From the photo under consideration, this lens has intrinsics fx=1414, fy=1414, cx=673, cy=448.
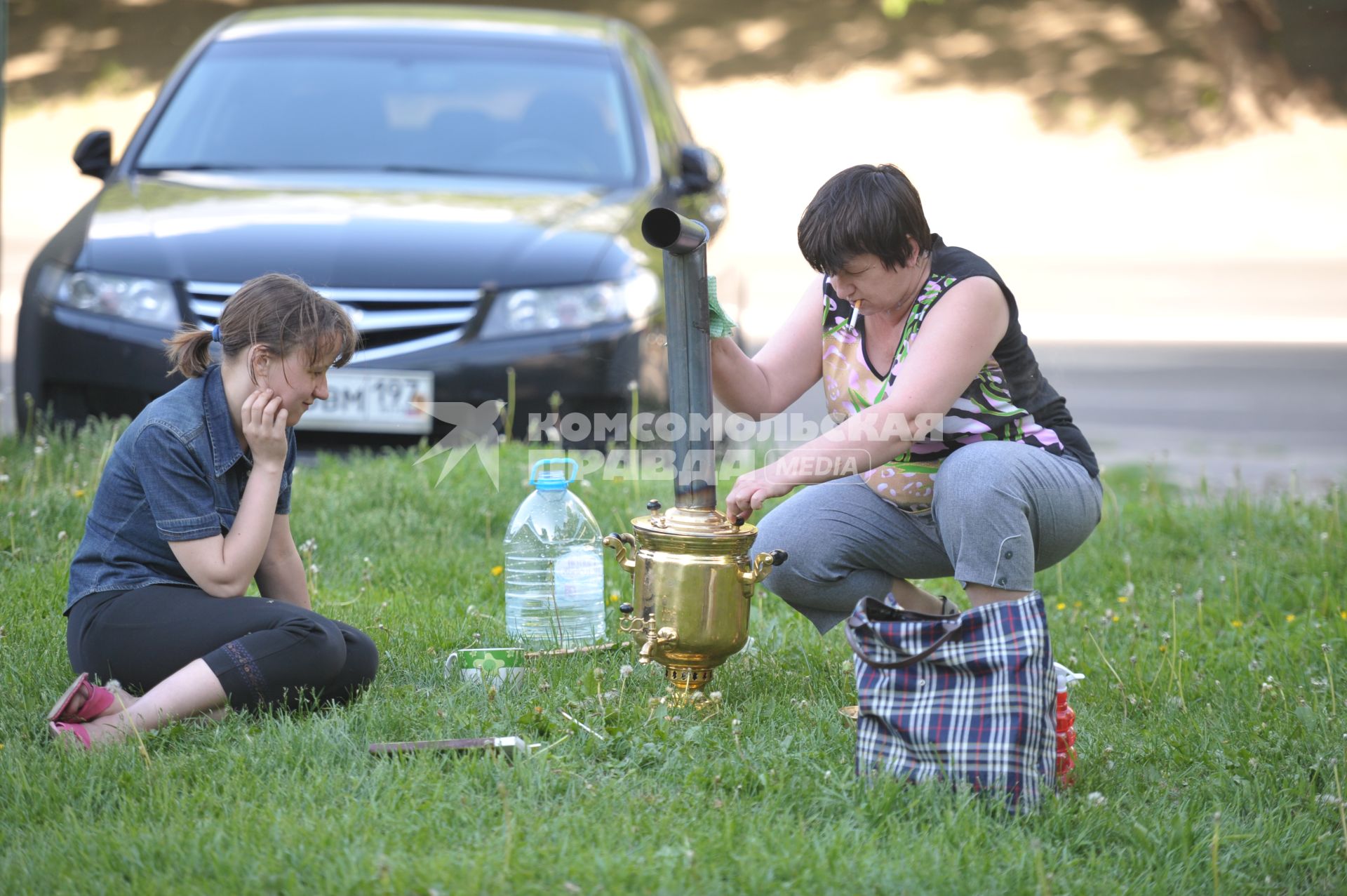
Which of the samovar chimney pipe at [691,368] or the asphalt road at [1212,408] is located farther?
the asphalt road at [1212,408]

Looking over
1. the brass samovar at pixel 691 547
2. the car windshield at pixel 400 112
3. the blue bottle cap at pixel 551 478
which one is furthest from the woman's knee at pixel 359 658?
the car windshield at pixel 400 112

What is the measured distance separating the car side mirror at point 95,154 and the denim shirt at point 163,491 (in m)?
2.86

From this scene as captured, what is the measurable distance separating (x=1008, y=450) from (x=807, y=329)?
650 mm

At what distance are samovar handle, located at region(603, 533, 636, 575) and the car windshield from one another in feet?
8.97

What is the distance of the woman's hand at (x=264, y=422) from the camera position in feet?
9.86

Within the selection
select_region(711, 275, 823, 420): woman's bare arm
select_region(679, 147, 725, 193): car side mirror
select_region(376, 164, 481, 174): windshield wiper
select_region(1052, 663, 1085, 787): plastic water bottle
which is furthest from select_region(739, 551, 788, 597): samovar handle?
select_region(376, 164, 481, 174): windshield wiper

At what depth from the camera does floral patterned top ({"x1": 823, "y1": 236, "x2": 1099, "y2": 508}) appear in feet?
10.4

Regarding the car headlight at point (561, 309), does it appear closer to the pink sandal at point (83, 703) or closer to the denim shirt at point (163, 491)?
the denim shirt at point (163, 491)

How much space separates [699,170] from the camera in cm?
564

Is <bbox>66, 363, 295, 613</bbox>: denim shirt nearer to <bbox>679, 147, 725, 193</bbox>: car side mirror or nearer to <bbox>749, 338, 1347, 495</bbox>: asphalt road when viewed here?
<bbox>679, 147, 725, 193</bbox>: car side mirror

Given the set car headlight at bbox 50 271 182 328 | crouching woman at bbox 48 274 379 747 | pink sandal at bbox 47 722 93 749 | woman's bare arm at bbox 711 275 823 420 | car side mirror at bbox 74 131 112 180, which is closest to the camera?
pink sandal at bbox 47 722 93 749

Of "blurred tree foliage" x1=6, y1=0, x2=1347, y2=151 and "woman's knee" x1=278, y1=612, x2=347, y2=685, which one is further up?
"blurred tree foliage" x1=6, y1=0, x2=1347, y2=151

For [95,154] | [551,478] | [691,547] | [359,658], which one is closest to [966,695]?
[691,547]

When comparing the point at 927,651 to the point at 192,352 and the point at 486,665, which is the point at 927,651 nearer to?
the point at 486,665
